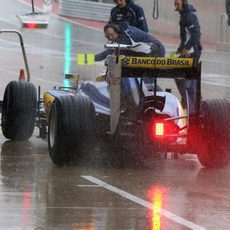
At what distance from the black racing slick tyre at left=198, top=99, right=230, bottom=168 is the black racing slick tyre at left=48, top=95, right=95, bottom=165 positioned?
1245mm

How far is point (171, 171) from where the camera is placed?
10484mm

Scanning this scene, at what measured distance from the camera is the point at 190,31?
15.2 meters

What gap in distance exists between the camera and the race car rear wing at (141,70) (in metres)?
10.4

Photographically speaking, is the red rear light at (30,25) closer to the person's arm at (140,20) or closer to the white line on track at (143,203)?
the person's arm at (140,20)

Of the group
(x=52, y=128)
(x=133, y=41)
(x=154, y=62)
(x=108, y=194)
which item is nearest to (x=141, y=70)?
(x=154, y=62)

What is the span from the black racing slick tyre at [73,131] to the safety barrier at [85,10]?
23.9 meters

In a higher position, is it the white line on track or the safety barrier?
the safety barrier

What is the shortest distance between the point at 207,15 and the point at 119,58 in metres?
22.7

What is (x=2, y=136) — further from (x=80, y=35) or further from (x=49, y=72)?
(x=80, y=35)

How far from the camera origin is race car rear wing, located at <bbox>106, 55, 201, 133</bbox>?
1035 cm

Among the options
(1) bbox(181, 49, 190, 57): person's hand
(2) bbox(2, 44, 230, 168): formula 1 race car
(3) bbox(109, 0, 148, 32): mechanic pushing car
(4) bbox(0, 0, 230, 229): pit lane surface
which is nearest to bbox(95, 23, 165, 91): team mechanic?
(2) bbox(2, 44, 230, 168): formula 1 race car

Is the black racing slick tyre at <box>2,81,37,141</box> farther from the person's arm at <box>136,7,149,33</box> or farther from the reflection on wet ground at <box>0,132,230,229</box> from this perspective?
the person's arm at <box>136,7,149,33</box>

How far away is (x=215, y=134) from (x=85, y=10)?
2447 cm

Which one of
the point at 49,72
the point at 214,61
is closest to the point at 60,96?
the point at 49,72
